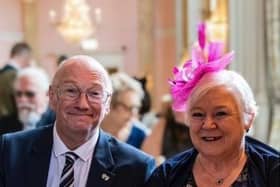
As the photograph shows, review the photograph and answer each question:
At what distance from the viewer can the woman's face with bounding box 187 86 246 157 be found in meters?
2.29

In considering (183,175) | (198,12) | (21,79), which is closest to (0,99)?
(21,79)

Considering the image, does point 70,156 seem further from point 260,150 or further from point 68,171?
point 260,150

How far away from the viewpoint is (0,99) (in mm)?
4250

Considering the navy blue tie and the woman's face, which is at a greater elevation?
the woman's face

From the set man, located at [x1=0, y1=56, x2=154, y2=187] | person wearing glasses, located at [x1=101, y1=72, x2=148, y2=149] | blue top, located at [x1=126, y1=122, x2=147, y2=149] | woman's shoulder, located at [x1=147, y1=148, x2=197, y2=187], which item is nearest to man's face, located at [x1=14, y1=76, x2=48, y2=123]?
person wearing glasses, located at [x1=101, y1=72, x2=148, y2=149]

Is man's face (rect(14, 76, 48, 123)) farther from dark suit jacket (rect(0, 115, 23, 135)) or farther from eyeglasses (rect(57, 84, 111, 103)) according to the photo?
eyeglasses (rect(57, 84, 111, 103))

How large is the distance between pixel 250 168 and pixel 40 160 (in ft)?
2.46

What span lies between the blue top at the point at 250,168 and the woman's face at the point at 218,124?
9cm

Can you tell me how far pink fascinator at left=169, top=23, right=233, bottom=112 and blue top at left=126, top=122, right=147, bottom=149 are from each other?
1.81 m

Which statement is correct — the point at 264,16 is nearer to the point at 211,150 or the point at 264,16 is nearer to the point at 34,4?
the point at 211,150

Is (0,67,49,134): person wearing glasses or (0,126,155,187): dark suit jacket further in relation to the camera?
(0,67,49,134): person wearing glasses

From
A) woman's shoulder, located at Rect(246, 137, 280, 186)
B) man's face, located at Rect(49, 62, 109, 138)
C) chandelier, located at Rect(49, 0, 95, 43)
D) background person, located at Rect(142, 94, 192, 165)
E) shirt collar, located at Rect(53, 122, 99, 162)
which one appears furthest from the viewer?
chandelier, located at Rect(49, 0, 95, 43)

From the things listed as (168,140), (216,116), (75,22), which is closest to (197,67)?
(216,116)

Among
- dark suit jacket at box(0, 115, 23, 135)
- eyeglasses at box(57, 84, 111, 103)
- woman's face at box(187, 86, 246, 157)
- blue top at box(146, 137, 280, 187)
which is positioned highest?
eyeglasses at box(57, 84, 111, 103)
